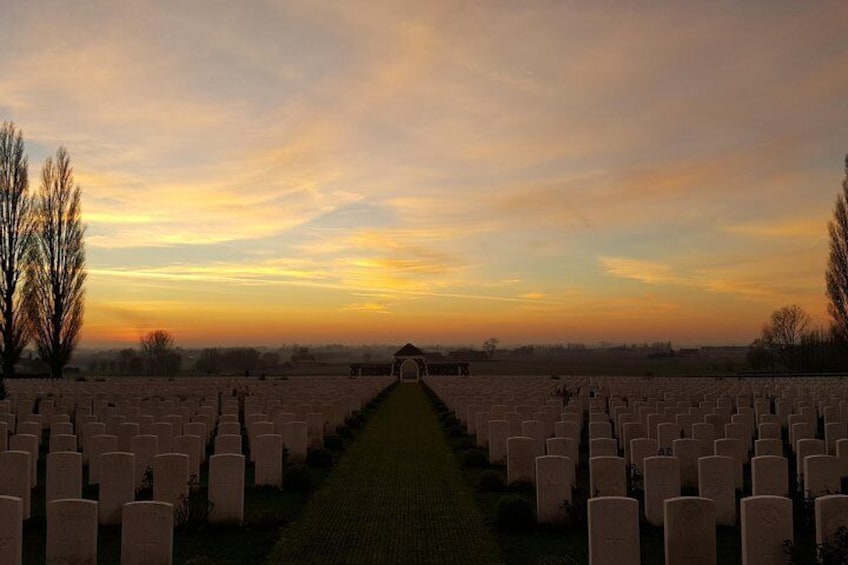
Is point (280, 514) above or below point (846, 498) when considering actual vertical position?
below

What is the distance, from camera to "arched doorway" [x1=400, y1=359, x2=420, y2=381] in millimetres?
62750

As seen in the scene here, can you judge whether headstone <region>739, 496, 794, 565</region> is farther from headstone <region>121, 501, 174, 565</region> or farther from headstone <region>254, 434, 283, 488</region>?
headstone <region>254, 434, 283, 488</region>

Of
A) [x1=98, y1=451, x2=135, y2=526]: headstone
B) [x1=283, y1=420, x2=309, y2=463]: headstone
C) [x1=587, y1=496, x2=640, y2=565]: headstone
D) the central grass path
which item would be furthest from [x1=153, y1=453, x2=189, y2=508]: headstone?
[x1=587, y1=496, x2=640, y2=565]: headstone

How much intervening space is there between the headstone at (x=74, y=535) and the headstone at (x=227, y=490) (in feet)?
8.46

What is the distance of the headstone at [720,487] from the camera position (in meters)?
9.73

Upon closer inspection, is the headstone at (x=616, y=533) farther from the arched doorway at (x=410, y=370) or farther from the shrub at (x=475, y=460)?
the arched doorway at (x=410, y=370)

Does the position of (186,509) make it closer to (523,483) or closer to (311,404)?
(523,483)

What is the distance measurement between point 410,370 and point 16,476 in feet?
176

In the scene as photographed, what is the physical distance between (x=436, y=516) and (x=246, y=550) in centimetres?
293

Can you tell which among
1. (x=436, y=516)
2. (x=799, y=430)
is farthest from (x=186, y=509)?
(x=799, y=430)

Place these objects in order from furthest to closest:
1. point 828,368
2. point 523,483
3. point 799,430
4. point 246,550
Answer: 1. point 828,368
2. point 799,430
3. point 523,483
4. point 246,550

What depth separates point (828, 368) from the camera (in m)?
56.4

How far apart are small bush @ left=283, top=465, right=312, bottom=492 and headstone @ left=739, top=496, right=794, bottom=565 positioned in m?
7.62

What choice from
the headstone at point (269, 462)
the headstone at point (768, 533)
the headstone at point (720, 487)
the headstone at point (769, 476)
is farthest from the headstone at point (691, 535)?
the headstone at point (269, 462)
